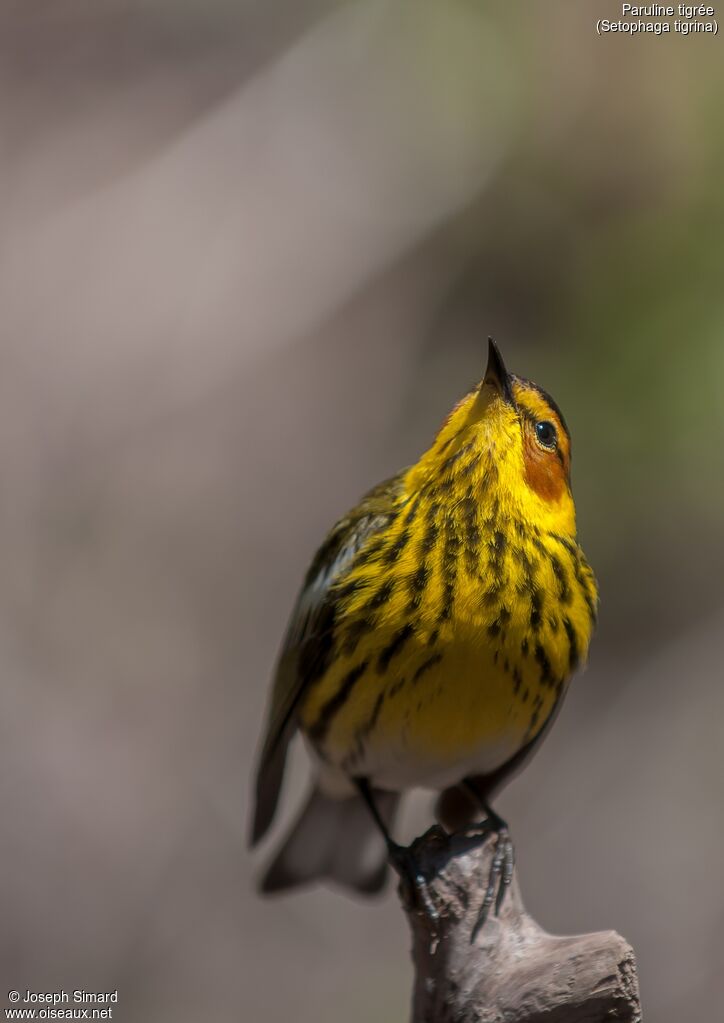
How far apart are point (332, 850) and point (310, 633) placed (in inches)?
44.8

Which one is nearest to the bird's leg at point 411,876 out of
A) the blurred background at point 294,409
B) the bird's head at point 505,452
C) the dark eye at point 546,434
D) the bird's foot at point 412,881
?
the bird's foot at point 412,881

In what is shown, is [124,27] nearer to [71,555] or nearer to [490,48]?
[490,48]

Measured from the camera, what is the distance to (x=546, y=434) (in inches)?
133

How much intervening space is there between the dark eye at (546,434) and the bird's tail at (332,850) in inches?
58.2

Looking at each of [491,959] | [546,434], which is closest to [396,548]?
[546,434]

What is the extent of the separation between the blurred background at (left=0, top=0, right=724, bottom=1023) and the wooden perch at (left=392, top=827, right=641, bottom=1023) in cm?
226

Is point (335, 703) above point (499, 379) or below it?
below

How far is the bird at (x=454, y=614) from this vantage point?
3.12 metres

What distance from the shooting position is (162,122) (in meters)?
7.00

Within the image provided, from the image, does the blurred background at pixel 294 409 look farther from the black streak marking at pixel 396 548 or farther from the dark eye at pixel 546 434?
the black streak marking at pixel 396 548

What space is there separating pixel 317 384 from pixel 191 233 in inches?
46.8

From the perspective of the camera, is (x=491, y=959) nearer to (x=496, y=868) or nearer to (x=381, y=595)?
(x=496, y=868)

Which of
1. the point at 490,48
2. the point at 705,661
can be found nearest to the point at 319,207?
the point at 490,48

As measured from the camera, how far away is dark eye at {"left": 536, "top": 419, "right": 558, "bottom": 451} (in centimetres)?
335
